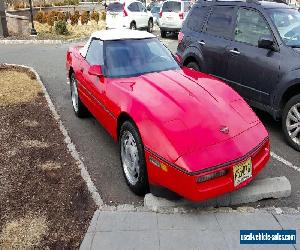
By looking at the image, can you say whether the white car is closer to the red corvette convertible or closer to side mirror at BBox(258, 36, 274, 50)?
the red corvette convertible

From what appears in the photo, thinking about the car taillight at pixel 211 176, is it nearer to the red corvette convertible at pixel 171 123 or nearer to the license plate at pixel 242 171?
the red corvette convertible at pixel 171 123

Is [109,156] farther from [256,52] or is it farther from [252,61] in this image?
[256,52]

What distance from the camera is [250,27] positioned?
6.07 metres

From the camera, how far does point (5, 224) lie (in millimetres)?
3699

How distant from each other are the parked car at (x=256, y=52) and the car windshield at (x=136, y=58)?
131 centimetres

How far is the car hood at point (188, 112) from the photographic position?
12.0 ft

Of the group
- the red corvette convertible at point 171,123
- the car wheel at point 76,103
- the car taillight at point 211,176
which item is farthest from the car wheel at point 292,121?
the car wheel at point 76,103

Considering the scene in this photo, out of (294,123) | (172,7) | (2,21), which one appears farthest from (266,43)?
(2,21)

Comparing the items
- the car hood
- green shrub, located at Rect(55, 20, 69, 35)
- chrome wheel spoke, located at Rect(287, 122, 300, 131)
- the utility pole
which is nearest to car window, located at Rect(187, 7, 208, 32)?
the car hood

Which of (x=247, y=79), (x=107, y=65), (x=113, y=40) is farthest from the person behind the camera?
(x=247, y=79)

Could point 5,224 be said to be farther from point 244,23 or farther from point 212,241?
point 244,23

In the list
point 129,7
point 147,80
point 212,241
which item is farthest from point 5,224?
point 129,7

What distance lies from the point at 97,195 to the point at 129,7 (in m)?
16.7

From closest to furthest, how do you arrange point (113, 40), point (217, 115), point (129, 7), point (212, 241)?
1. point (212, 241)
2. point (217, 115)
3. point (113, 40)
4. point (129, 7)
